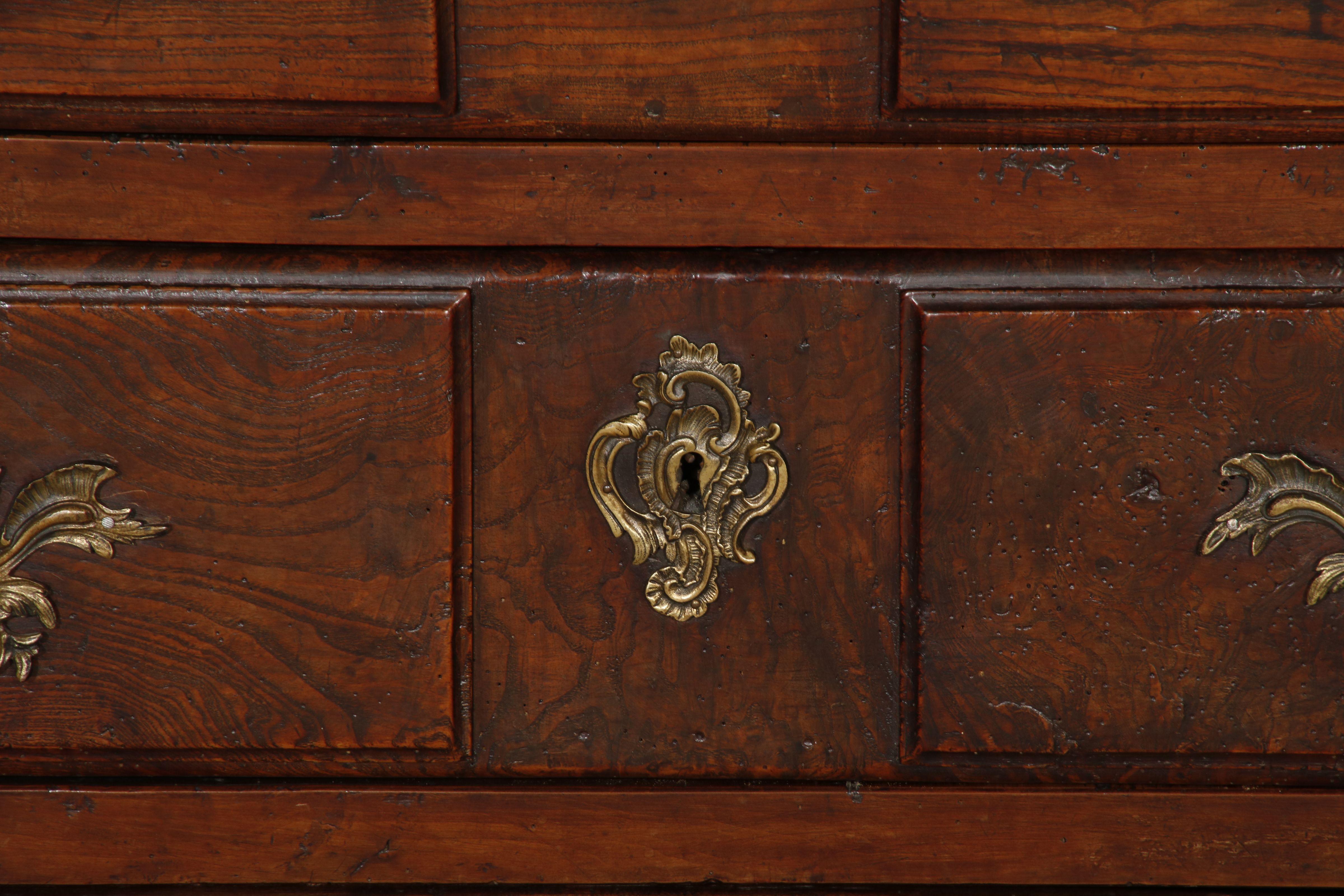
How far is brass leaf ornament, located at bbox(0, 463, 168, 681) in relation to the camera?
465mm

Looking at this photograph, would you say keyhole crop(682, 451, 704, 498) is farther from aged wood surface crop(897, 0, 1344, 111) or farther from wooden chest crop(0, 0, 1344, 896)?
aged wood surface crop(897, 0, 1344, 111)

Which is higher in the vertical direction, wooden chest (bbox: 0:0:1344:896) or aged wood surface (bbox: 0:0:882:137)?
aged wood surface (bbox: 0:0:882:137)

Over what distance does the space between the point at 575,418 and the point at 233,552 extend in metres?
0.19

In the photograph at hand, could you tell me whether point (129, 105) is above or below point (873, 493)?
above

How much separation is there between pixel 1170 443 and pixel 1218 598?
83 millimetres

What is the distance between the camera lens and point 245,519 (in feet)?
1.55

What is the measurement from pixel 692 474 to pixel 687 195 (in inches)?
5.5

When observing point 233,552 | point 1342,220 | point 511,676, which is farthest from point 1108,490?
point 233,552

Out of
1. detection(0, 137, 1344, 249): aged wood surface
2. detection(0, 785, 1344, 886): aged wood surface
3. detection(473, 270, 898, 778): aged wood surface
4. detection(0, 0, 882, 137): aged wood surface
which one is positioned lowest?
detection(0, 785, 1344, 886): aged wood surface

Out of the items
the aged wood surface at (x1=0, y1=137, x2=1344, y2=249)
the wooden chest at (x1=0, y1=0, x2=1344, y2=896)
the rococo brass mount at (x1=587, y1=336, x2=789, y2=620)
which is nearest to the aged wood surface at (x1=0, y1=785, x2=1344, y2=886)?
the wooden chest at (x1=0, y1=0, x2=1344, y2=896)

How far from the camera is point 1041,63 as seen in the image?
1.49 feet

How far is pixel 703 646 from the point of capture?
48 cm

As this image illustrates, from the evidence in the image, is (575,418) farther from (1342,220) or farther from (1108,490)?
(1342,220)

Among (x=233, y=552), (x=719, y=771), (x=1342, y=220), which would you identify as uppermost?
(x=1342, y=220)
